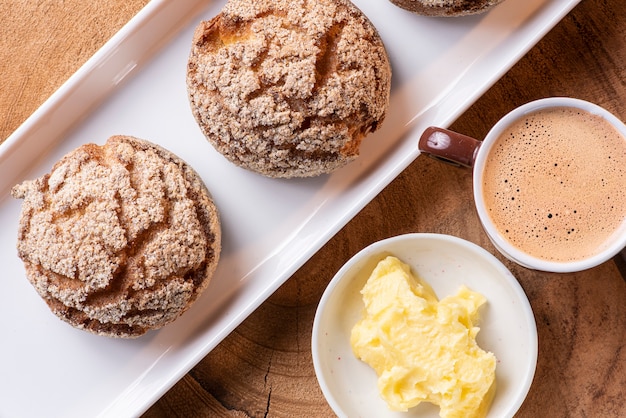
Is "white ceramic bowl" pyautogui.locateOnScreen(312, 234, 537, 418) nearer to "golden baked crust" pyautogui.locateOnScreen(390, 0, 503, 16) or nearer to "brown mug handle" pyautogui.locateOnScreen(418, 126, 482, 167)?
"brown mug handle" pyautogui.locateOnScreen(418, 126, 482, 167)

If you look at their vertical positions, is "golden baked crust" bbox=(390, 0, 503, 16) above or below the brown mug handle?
above

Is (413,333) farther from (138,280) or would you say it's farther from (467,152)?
(138,280)

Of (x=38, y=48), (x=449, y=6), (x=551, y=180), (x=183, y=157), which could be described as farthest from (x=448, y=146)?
(x=38, y=48)

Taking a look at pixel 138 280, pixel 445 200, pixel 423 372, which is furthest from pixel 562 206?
pixel 138 280

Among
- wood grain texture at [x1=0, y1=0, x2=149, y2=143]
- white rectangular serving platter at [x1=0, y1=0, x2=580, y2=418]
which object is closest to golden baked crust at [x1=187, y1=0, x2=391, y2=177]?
white rectangular serving platter at [x1=0, y1=0, x2=580, y2=418]

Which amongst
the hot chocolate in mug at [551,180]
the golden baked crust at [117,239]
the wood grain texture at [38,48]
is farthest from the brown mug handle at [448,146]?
the wood grain texture at [38,48]

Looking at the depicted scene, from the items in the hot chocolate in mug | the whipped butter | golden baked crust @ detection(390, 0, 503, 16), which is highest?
golden baked crust @ detection(390, 0, 503, 16)
